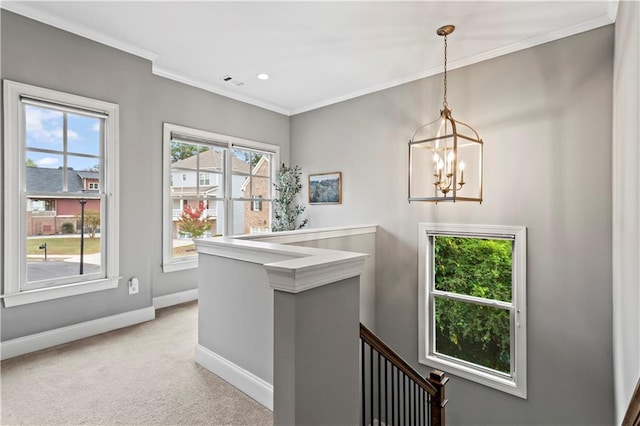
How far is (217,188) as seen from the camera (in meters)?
4.57

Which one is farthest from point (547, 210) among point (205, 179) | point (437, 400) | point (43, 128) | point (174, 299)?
point (43, 128)

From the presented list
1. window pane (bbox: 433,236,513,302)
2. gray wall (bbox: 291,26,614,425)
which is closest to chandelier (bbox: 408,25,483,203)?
gray wall (bbox: 291,26,614,425)

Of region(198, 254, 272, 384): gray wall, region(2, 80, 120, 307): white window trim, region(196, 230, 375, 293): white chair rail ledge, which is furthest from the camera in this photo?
region(2, 80, 120, 307): white window trim

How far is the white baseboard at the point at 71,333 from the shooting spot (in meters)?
2.63

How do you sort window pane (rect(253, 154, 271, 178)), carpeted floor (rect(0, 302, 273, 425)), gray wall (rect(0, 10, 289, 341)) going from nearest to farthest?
carpeted floor (rect(0, 302, 273, 425)) < gray wall (rect(0, 10, 289, 341)) < window pane (rect(253, 154, 271, 178))

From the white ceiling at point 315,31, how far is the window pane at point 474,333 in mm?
2723

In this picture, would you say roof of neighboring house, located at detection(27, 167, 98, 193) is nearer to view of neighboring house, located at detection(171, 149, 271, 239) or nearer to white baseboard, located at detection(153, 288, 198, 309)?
view of neighboring house, located at detection(171, 149, 271, 239)

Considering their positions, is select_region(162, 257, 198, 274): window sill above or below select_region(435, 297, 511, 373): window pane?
above

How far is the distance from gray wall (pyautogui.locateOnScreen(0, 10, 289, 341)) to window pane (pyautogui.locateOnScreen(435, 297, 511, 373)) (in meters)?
3.19

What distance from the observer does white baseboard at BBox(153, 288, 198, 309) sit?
3.87 metres

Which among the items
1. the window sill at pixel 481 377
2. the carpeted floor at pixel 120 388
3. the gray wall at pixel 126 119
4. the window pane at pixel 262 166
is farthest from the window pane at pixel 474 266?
the gray wall at pixel 126 119

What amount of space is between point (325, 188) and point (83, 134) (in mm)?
3015

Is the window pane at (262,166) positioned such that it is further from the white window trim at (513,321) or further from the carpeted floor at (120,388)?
the carpeted floor at (120,388)

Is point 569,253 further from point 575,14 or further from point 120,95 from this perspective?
point 120,95
